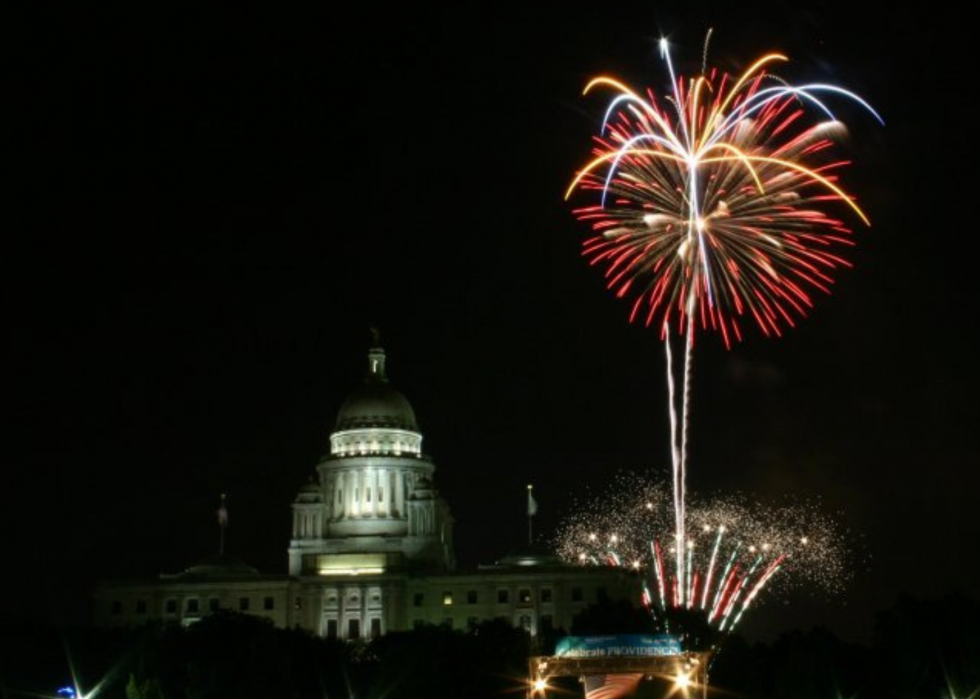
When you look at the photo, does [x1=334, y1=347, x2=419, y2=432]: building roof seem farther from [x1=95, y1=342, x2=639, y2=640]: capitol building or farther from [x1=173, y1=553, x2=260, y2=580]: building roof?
[x1=173, y1=553, x2=260, y2=580]: building roof

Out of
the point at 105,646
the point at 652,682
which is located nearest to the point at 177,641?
the point at 105,646

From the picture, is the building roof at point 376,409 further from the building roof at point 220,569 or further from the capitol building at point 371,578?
the building roof at point 220,569

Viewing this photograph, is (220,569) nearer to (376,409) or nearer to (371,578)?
(371,578)

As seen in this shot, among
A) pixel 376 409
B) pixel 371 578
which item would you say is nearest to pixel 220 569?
pixel 371 578

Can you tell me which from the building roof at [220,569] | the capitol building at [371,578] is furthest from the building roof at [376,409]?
the building roof at [220,569]

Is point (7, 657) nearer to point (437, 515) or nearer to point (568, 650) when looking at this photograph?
point (437, 515)

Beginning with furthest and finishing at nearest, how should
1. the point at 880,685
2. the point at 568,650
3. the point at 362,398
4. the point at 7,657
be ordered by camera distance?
1. the point at 362,398
2. the point at 7,657
3. the point at 880,685
4. the point at 568,650

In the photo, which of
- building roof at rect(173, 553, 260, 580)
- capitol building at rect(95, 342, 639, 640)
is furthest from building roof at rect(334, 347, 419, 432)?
building roof at rect(173, 553, 260, 580)

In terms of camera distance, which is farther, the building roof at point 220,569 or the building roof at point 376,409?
the building roof at point 376,409
